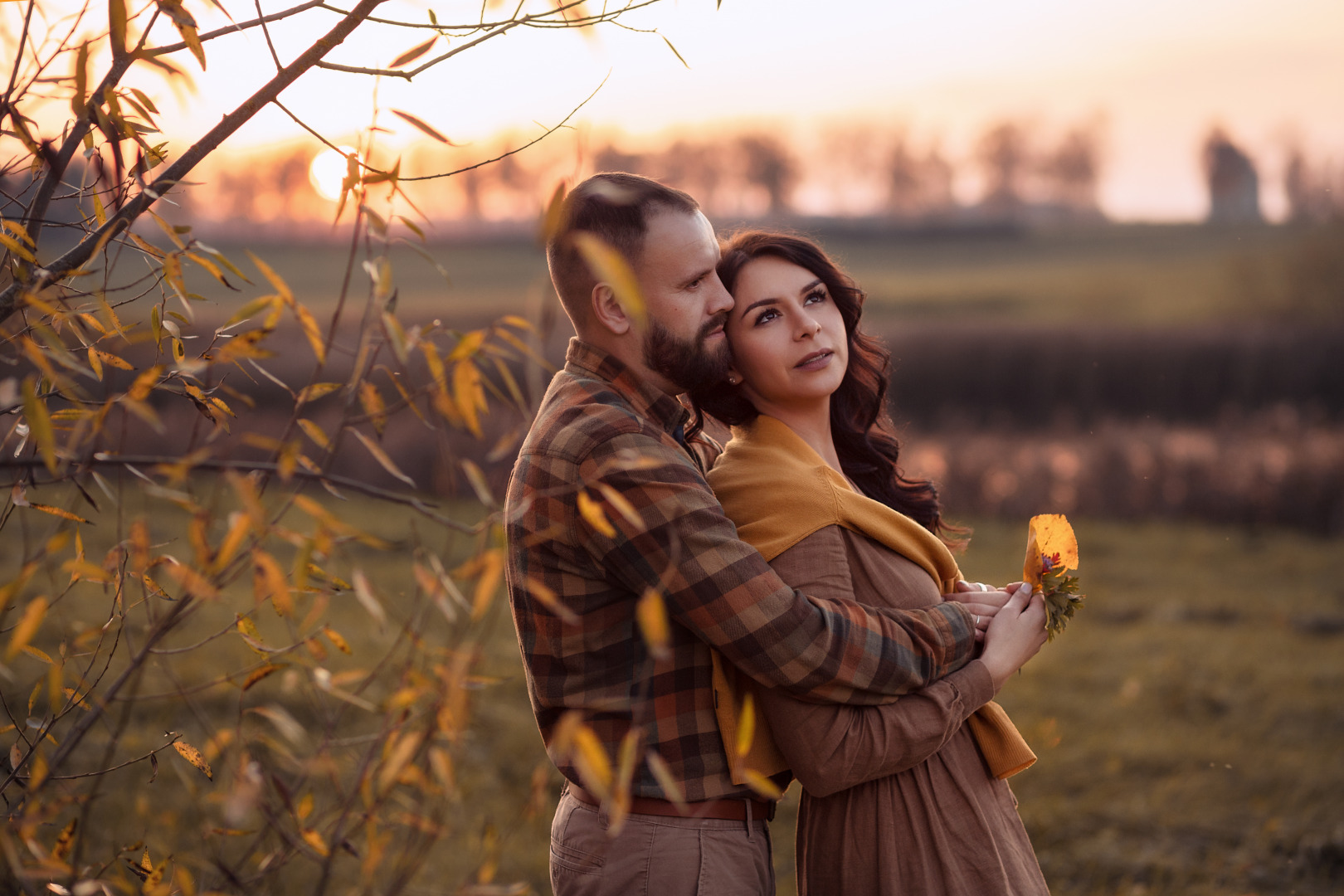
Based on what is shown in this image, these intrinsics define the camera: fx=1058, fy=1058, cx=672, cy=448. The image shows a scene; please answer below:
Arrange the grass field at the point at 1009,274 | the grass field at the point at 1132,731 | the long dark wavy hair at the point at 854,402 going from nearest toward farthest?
1. the long dark wavy hair at the point at 854,402
2. the grass field at the point at 1132,731
3. the grass field at the point at 1009,274

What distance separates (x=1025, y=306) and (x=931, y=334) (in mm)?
14737

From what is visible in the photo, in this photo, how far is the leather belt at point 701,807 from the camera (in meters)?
2.32

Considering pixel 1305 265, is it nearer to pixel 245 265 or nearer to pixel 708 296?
pixel 708 296

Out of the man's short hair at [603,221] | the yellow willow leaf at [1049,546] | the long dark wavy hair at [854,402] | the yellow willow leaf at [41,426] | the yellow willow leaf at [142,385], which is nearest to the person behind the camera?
the yellow willow leaf at [41,426]

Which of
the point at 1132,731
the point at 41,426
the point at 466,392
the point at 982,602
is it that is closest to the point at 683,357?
the point at 982,602

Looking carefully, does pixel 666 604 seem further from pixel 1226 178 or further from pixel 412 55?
pixel 1226 178

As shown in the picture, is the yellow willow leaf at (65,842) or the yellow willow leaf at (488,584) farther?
the yellow willow leaf at (65,842)

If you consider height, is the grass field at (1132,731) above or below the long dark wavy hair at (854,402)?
below

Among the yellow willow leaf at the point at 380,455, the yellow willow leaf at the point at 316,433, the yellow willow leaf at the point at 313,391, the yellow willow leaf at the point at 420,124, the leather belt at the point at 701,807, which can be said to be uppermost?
the yellow willow leaf at the point at 420,124

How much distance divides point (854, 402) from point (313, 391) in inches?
74.1

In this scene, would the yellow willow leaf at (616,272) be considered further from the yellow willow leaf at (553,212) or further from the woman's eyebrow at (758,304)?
the woman's eyebrow at (758,304)

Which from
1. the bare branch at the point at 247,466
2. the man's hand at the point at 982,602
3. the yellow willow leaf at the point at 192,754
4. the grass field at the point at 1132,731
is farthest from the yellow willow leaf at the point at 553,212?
the grass field at the point at 1132,731

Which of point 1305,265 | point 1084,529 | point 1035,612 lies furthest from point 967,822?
point 1305,265

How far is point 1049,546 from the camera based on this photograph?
106 inches
